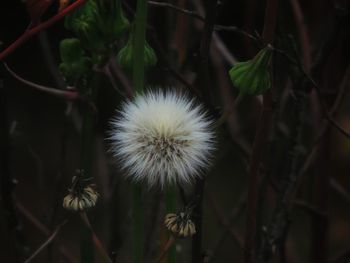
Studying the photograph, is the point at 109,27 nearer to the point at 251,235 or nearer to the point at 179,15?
the point at 251,235

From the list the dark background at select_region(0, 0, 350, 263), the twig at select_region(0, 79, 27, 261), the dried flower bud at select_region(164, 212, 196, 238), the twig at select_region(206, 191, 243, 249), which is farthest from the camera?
the twig at select_region(206, 191, 243, 249)

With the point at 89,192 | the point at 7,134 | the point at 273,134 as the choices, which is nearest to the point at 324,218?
the point at 273,134

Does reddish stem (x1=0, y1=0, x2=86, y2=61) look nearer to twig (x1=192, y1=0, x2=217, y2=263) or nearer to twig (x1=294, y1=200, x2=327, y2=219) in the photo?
twig (x1=192, y1=0, x2=217, y2=263)

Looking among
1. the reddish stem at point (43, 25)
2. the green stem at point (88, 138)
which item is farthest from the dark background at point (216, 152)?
the reddish stem at point (43, 25)

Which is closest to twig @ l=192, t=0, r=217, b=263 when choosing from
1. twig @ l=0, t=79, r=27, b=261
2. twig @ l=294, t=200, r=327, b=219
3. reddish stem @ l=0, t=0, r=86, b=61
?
reddish stem @ l=0, t=0, r=86, b=61

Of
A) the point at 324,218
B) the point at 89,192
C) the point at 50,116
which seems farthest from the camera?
the point at 50,116

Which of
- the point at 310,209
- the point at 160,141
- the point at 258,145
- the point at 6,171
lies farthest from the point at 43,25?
the point at 310,209
